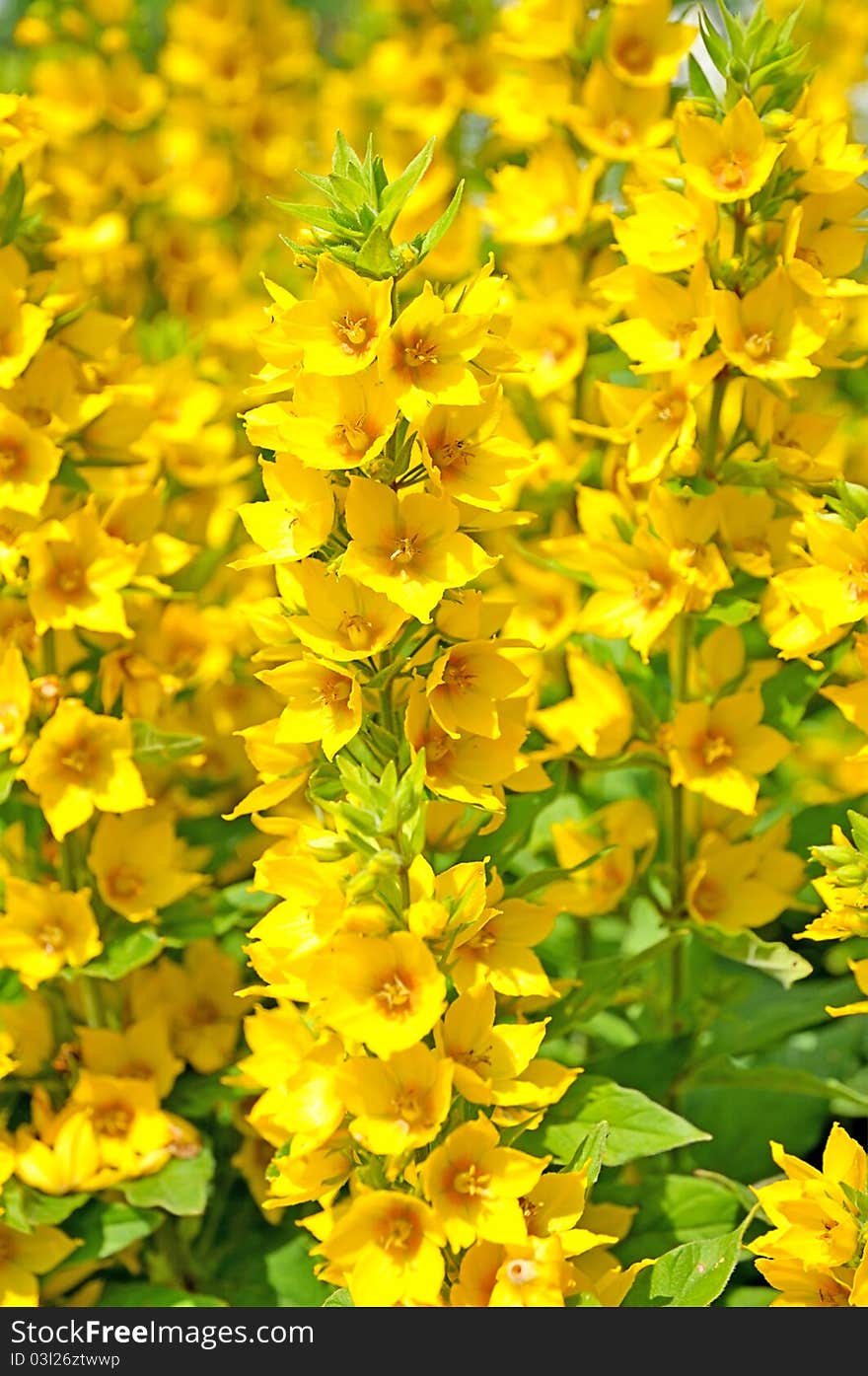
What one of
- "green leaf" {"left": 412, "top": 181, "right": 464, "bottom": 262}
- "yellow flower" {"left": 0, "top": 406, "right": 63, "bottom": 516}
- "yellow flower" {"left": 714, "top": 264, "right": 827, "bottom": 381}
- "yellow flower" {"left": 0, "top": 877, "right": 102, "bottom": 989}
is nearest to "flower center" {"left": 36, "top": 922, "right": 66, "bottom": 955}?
"yellow flower" {"left": 0, "top": 877, "right": 102, "bottom": 989}

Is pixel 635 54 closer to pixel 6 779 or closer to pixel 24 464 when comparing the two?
pixel 24 464

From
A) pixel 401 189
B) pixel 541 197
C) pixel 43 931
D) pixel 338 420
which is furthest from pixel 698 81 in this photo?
pixel 43 931

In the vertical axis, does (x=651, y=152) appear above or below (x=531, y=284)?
above

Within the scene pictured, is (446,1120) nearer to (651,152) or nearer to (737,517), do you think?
(737,517)

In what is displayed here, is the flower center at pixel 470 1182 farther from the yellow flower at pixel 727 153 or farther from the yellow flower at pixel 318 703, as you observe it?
the yellow flower at pixel 727 153

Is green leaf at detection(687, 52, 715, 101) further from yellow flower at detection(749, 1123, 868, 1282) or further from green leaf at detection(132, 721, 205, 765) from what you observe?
yellow flower at detection(749, 1123, 868, 1282)

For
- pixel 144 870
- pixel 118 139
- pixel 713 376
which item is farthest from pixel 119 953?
pixel 118 139
